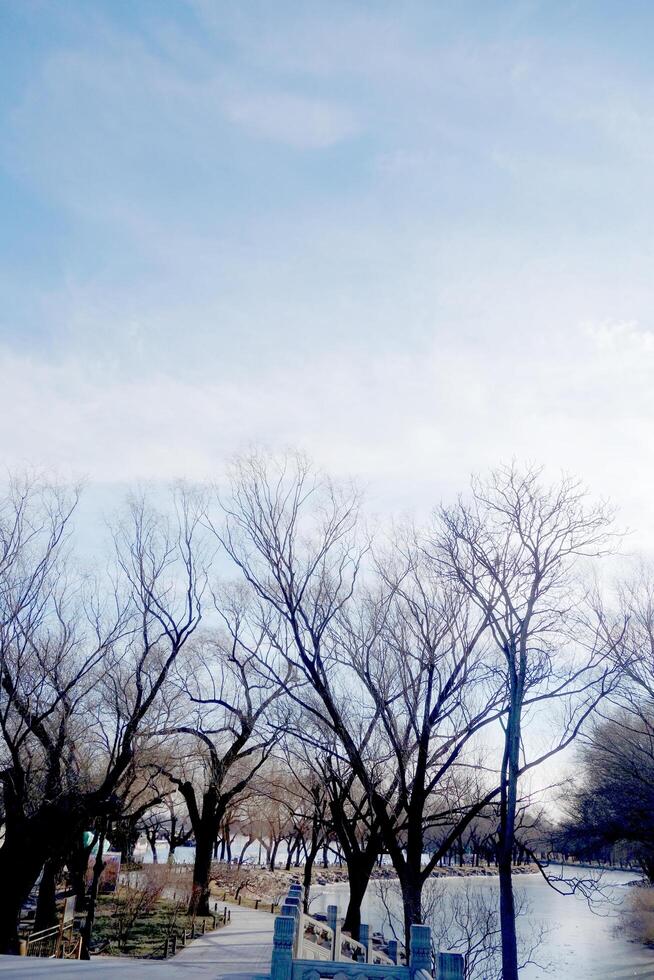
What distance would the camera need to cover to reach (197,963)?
15523 millimetres

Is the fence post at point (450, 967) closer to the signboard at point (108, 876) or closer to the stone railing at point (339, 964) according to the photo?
the stone railing at point (339, 964)

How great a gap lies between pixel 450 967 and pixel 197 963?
9.93 metres

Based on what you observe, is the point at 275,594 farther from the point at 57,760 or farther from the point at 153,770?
the point at 153,770

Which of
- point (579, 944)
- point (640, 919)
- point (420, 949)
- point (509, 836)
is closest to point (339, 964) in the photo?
point (420, 949)

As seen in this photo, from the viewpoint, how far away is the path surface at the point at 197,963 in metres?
9.85

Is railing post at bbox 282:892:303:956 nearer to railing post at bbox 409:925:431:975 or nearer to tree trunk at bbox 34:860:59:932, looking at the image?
railing post at bbox 409:925:431:975

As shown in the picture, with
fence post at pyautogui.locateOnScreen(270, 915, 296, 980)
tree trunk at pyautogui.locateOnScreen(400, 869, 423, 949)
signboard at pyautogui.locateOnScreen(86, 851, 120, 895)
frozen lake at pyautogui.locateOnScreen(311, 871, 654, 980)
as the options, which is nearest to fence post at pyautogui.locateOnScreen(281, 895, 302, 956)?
fence post at pyautogui.locateOnScreen(270, 915, 296, 980)

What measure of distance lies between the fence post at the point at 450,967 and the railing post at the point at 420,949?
939 mm

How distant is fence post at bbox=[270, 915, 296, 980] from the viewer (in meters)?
9.46

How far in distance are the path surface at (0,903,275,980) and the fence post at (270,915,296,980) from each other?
5.05 feet

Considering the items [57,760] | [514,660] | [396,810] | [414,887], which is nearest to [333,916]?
[414,887]

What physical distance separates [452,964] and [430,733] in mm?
6584

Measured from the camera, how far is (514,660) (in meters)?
13.8

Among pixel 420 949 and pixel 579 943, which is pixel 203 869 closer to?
pixel 579 943
